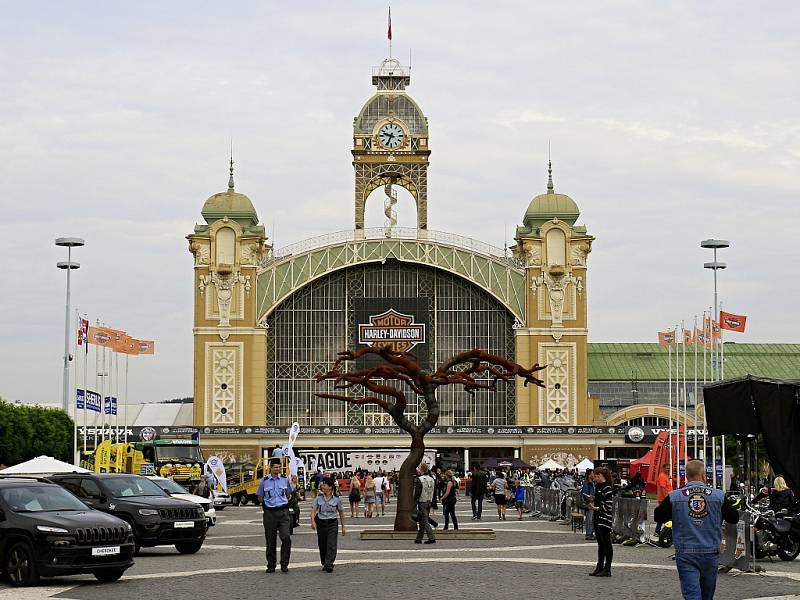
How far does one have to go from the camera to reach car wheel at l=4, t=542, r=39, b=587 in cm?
2212

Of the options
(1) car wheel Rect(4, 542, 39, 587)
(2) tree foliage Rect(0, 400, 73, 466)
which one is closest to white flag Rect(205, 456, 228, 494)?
(2) tree foliage Rect(0, 400, 73, 466)

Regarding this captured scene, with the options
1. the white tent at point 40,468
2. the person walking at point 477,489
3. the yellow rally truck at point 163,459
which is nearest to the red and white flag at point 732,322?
the person walking at point 477,489

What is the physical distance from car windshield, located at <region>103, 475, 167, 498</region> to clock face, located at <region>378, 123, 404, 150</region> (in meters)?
73.8

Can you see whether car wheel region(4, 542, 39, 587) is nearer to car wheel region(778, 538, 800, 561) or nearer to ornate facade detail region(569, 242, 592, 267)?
car wheel region(778, 538, 800, 561)

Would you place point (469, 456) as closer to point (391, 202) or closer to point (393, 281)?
point (393, 281)

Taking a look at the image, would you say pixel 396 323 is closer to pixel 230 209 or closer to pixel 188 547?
pixel 230 209

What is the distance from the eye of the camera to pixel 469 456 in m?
97.4

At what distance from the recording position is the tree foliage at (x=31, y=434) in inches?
2869

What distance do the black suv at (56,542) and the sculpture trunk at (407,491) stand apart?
12561 mm

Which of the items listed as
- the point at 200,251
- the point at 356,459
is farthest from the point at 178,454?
the point at 200,251

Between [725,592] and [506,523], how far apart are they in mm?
22284

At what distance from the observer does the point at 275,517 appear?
24.3 m

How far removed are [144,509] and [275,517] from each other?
16.3ft

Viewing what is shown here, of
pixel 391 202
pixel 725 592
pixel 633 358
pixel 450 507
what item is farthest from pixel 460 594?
pixel 633 358
